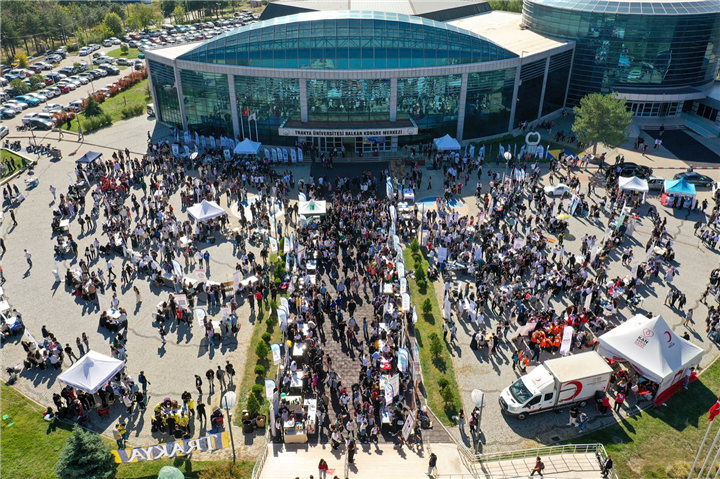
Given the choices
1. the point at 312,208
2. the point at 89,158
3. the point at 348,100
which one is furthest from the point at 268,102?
the point at 312,208

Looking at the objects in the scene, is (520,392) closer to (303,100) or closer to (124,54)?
(303,100)

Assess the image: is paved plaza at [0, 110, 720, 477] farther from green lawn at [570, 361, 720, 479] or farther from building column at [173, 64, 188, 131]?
building column at [173, 64, 188, 131]

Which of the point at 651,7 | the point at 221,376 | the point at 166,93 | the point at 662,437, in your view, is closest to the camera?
the point at 662,437

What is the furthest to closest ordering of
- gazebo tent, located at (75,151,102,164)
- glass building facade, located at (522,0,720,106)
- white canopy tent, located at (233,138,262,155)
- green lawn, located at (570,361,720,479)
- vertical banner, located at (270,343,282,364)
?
glass building facade, located at (522,0,720,106)
white canopy tent, located at (233,138,262,155)
gazebo tent, located at (75,151,102,164)
vertical banner, located at (270,343,282,364)
green lawn, located at (570,361,720,479)

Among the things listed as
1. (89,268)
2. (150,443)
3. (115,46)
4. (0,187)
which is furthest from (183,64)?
(115,46)

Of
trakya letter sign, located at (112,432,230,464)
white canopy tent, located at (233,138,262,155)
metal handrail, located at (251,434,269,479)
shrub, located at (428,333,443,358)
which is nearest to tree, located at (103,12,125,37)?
white canopy tent, located at (233,138,262,155)
